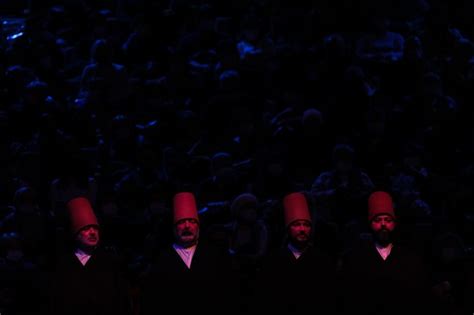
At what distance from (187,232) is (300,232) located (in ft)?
2.93

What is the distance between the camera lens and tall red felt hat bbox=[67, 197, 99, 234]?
8320mm

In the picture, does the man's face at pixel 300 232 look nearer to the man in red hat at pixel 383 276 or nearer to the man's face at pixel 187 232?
the man in red hat at pixel 383 276

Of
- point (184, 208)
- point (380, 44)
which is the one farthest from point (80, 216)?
point (380, 44)

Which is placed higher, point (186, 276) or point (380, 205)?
point (380, 205)

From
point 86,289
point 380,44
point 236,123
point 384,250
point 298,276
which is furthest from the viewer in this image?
point 380,44

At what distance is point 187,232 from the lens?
328 inches

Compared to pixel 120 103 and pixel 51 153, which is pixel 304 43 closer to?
pixel 120 103

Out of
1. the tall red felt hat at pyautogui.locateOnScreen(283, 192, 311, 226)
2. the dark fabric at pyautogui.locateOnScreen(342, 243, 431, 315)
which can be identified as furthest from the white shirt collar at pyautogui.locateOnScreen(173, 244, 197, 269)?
the dark fabric at pyautogui.locateOnScreen(342, 243, 431, 315)

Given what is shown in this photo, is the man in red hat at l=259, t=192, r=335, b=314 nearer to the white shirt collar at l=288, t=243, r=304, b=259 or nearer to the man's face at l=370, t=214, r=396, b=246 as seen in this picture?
the white shirt collar at l=288, t=243, r=304, b=259

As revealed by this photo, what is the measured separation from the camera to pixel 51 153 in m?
10.9

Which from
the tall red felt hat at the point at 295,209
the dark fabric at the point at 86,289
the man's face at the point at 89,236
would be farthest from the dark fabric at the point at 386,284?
the man's face at the point at 89,236

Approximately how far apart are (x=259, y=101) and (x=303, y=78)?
1.90 feet

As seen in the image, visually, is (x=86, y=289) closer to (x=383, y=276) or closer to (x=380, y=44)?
(x=383, y=276)

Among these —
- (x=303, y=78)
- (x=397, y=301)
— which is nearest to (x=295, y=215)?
(x=397, y=301)
